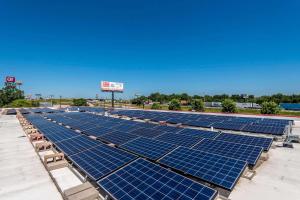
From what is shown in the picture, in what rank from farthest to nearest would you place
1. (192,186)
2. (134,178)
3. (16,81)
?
(16,81) → (134,178) → (192,186)

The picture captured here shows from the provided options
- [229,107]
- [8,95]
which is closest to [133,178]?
[229,107]

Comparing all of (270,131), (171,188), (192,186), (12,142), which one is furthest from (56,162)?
(270,131)

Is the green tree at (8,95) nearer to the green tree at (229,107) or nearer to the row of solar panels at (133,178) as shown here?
the green tree at (229,107)

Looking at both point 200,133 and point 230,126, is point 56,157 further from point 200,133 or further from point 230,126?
point 230,126

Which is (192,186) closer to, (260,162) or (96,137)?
(260,162)

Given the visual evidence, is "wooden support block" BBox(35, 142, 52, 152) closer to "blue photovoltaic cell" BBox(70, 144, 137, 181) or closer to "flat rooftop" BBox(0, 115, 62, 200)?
"flat rooftop" BBox(0, 115, 62, 200)

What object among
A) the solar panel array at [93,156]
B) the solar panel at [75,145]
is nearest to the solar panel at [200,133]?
the solar panel array at [93,156]
